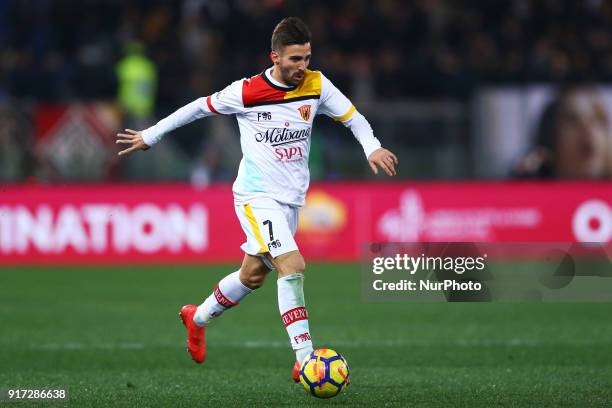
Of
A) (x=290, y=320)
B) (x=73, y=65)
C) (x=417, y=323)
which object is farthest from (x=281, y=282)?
(x=73, y=65)

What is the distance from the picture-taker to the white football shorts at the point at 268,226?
747 cm

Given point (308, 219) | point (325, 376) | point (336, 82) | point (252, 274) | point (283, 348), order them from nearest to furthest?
point (325, 376) < point (252, 274) < point (283, 348) < point (308, 219) < point (336, 82)

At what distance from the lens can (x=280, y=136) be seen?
24.9ft

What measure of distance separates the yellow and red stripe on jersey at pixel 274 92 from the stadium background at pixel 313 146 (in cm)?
469

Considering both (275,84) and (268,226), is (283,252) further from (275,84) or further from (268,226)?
(275,84)

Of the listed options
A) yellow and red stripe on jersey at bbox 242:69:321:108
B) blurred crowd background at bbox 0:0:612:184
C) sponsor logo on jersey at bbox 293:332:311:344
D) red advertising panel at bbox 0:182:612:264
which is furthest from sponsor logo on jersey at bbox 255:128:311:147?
blurred crowd background at bbox 0:0:612:184

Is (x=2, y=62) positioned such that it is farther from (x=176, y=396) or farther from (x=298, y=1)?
(x=176, y=396)

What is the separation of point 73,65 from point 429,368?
12.7 meters

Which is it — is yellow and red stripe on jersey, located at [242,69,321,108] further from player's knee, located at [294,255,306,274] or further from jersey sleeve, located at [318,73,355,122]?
player's knee, located at [294,255,306,274]

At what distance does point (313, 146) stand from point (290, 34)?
1178 cm

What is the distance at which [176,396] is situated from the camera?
7176 millimetres

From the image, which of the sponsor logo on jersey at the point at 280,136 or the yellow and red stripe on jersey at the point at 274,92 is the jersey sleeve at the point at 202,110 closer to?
the yellow and red stripe on jersey at the point at 274,92

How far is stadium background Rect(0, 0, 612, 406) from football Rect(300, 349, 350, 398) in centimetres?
506

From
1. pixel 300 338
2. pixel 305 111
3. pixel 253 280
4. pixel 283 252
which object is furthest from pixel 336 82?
pixel 300 338
